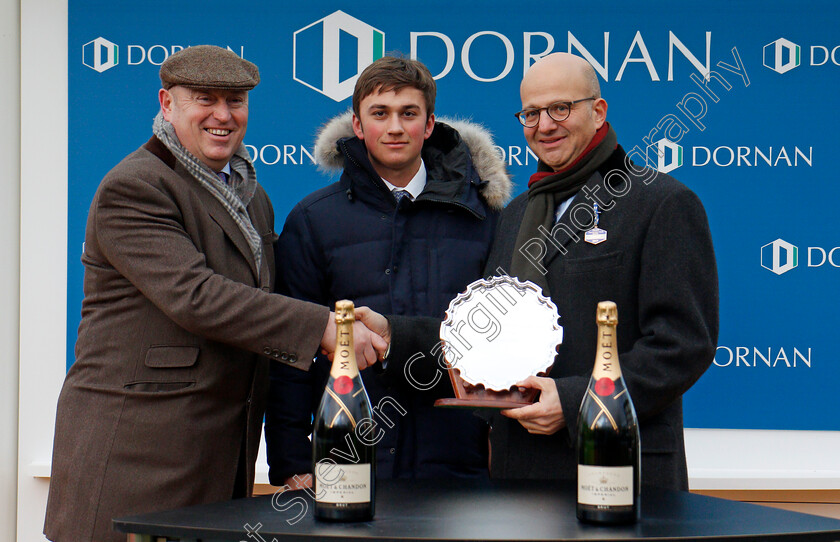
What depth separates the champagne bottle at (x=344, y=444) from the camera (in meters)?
1.38

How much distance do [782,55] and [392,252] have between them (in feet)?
6.55

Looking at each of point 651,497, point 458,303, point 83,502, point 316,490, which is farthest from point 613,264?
point 83,502

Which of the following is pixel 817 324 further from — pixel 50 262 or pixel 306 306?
pixel 50 262

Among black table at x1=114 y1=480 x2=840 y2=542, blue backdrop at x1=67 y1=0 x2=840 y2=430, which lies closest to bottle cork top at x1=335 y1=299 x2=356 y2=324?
black table at x1=114 y1=480 x2=840 y2=542

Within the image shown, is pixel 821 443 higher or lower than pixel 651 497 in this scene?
lower

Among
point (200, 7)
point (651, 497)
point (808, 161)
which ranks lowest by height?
point (651, 497)

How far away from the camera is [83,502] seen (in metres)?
2.04

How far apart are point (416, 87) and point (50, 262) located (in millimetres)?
1905

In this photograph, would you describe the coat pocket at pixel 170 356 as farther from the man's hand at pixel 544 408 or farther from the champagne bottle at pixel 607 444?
the champagne bottle at pixel 607 444

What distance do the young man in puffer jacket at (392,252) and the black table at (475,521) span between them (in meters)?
0.80

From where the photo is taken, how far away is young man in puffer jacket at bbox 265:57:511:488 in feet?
7.94

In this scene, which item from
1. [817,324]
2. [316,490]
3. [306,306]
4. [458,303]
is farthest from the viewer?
[817,324]

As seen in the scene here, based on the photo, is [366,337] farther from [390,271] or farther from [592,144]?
[592,144]

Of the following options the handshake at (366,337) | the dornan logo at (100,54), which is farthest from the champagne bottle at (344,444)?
the dornan logo at (100,54)
